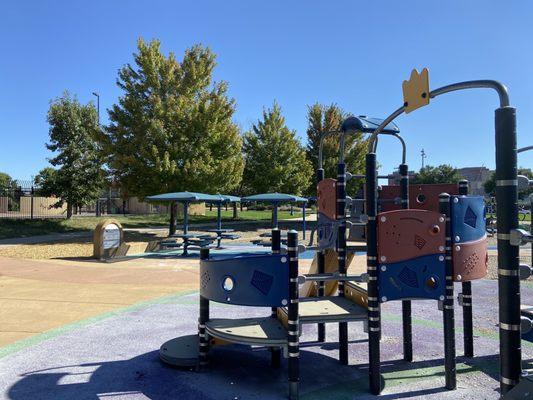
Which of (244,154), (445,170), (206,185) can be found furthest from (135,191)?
(445,170)

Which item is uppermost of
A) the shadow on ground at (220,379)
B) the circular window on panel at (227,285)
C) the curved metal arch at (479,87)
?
the curved metal arch at (479,87)

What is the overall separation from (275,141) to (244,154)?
2189mm

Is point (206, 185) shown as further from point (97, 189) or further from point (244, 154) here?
point (244, 154)

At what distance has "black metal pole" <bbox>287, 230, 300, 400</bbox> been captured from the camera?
3.81 metres

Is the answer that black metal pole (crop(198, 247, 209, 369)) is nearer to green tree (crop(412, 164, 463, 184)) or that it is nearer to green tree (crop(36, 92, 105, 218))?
green tree (crop(36, 92, 105, 218))

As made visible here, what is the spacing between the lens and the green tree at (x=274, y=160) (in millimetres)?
27562

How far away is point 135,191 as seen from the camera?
19578mm

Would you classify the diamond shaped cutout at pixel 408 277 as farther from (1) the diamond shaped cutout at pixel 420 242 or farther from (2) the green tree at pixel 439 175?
(2) the green tree at pixel 439 175

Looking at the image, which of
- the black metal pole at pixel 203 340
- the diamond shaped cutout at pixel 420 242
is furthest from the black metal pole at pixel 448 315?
the black metal pole at pixel 203 340

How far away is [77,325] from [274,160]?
22717 mm

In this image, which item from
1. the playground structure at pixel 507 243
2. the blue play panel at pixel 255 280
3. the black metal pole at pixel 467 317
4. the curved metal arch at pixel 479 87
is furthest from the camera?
the black metal pole at pixel 467 317

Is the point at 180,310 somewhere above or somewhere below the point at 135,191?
below

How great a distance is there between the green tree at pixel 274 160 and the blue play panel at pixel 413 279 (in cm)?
2321

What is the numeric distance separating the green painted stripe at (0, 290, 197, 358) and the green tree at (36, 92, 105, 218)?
16.5 m
